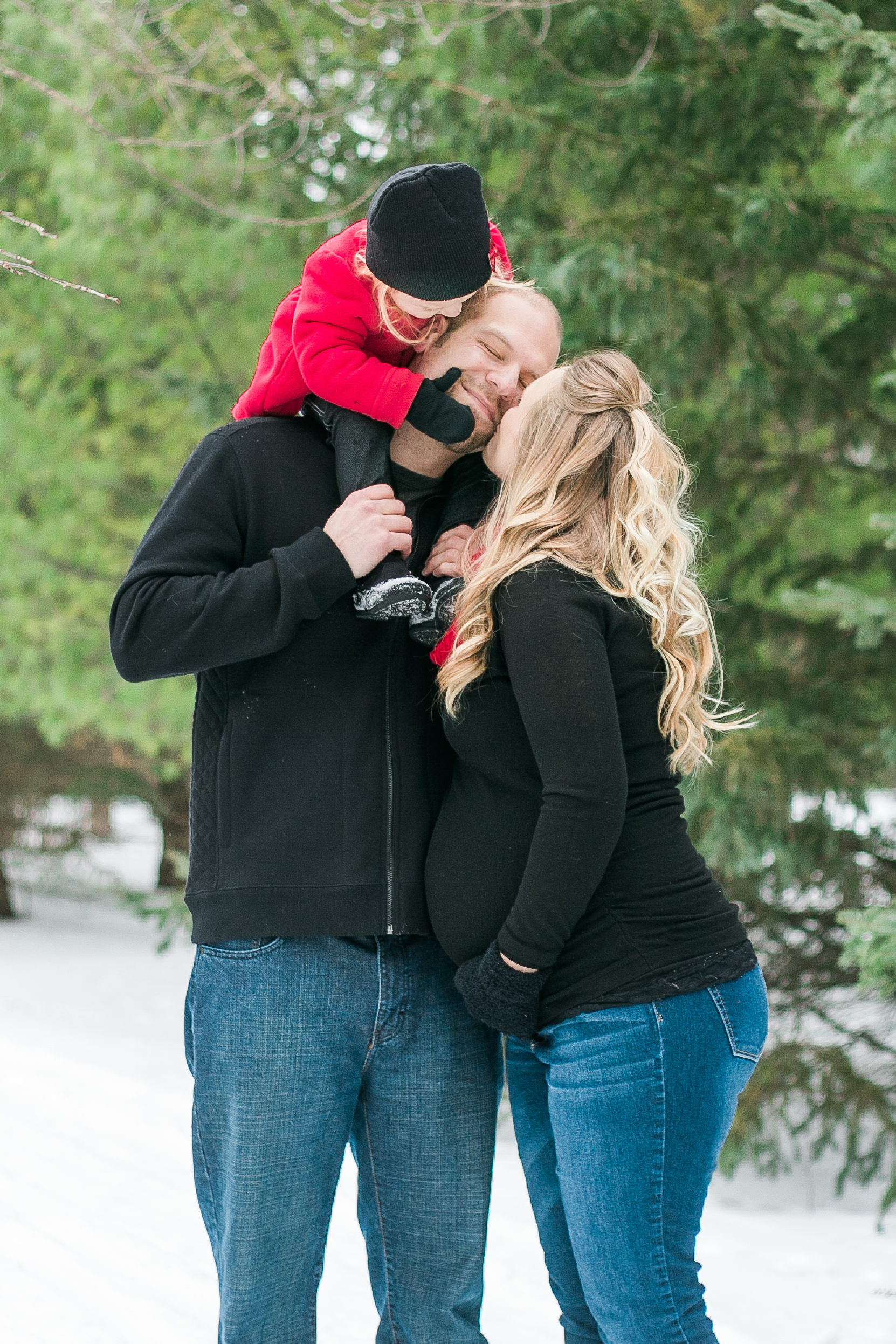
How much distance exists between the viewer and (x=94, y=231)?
650cm

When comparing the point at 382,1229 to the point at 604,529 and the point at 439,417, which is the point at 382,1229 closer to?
the point at 604,529

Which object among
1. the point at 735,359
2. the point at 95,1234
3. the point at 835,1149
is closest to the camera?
the point at 95,1234

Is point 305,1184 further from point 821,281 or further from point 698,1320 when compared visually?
point 821,281

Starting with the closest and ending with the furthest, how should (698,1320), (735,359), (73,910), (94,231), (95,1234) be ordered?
(698,1320) → (95,1234) → (735,359) → (94,231) → (73,910)

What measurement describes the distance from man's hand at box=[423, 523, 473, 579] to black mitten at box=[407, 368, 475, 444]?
0.52 ft

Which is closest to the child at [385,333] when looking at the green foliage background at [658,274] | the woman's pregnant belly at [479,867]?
the woman's pregnant belly at [479,867]

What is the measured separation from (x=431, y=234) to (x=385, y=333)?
0.71 ft

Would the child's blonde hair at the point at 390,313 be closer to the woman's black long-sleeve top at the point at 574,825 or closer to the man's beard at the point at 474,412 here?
the man's beard at the point at 474,412

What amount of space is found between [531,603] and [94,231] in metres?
5.69

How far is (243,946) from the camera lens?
1.84 m

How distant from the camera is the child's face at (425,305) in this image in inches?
77.6

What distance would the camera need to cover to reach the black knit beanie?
191 cm

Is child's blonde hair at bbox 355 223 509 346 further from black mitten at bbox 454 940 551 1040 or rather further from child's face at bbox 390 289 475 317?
black mitten at bbox 454 940 551 1040

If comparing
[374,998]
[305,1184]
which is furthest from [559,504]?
[305,1184]
